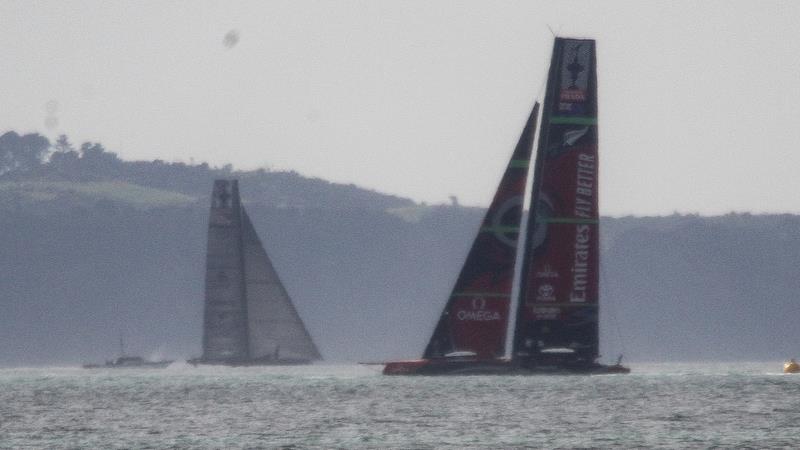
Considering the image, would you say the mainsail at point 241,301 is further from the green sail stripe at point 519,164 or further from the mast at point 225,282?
the green sail stripe at point 519,164

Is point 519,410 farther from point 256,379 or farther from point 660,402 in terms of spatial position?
point 256,379

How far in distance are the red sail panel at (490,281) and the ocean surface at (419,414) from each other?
2009 mm

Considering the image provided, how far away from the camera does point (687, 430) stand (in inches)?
2074

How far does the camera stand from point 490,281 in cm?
7144

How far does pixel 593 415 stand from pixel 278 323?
200ft

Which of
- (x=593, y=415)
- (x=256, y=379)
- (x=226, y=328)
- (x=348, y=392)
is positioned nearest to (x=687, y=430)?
(x=593, y=415)

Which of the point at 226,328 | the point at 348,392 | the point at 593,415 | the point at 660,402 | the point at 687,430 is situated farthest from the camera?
the point at 226,328

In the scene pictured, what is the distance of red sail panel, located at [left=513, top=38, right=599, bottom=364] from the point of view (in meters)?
68.5

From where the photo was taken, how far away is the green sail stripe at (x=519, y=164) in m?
70.8

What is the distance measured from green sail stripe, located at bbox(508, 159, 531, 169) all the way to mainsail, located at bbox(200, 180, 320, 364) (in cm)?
4729

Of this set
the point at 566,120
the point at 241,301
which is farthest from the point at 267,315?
the point at 566,120

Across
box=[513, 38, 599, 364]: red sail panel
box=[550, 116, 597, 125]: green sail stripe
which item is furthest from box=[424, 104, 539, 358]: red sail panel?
box=[550, 116, 597, 125]: green sail stripe

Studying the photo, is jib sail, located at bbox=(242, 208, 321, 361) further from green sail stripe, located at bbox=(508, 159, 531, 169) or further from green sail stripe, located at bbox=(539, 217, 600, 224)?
green sail stripe, located at bbox=(539, 217, 600, 224)

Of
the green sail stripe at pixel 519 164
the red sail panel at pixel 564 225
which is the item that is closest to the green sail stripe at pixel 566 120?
the red sail panel at pixel 564 225
